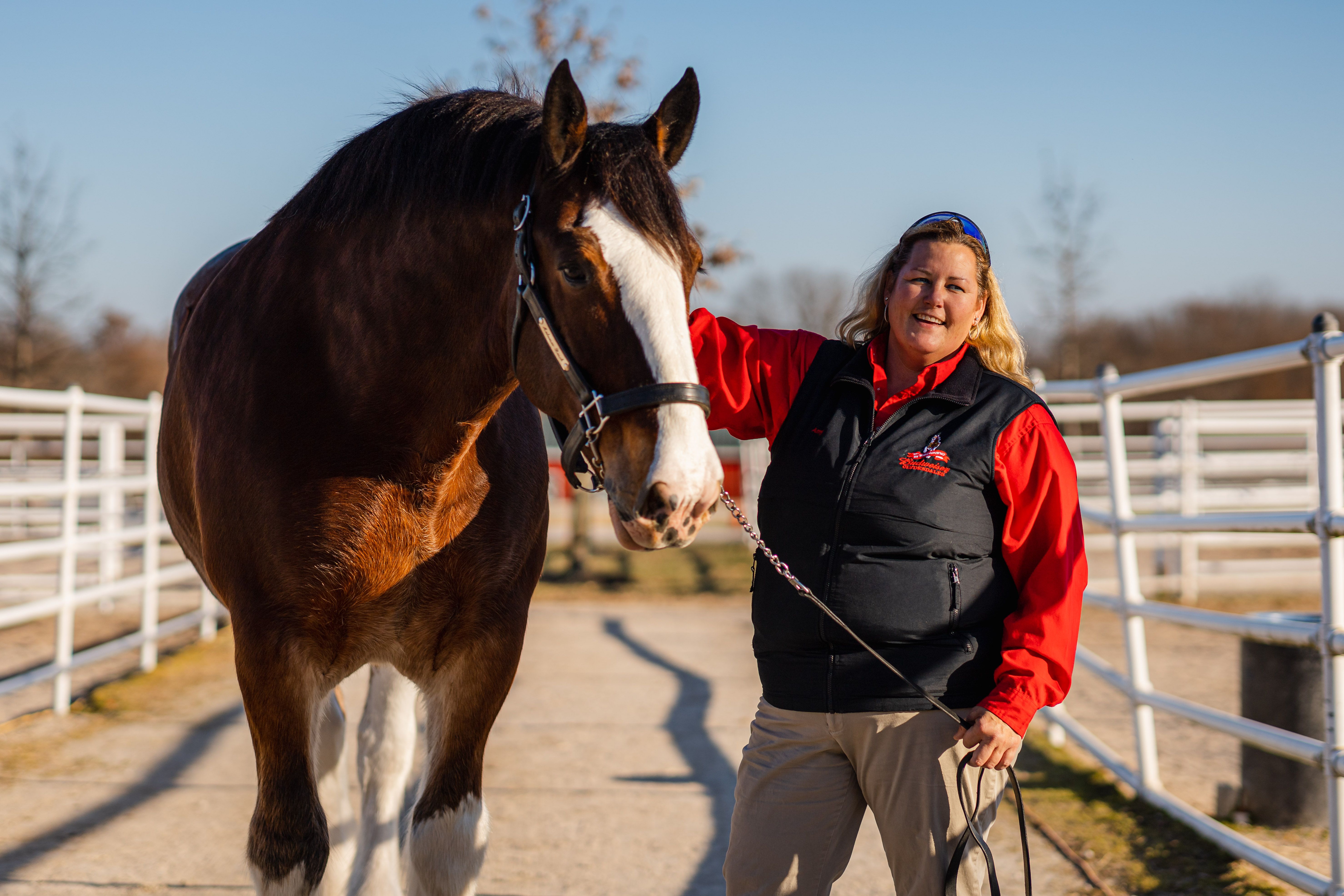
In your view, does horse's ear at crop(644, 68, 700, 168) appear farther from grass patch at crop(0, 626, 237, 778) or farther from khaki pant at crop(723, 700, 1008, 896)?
grass patch at crop(0, 626, 237, 778)

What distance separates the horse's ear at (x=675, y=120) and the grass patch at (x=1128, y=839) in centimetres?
266

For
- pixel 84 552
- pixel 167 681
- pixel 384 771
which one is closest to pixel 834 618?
pixel 384 771

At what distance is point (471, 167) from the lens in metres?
2.07

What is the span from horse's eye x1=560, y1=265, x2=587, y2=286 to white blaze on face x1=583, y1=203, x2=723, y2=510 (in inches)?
2.0

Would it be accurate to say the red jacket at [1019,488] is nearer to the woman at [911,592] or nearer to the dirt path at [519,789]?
the woman at [911,592]

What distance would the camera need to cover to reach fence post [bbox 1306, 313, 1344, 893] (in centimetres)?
263

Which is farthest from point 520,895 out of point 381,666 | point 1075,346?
point 1075,346

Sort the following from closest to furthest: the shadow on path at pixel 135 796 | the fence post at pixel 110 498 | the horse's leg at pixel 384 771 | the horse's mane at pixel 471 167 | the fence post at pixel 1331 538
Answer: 1. the horse's mane at pixel 471 167
2. the fence post at pixel 1331 538
3. the horse's leg at pixel 384 771
4. the shadow on path at pixel 135 796
5. the fence post at pixel 110 498

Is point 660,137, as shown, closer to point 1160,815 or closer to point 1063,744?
point 1160,815

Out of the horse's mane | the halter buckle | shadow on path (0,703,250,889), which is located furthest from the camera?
shadow on path (0,703,250,889)

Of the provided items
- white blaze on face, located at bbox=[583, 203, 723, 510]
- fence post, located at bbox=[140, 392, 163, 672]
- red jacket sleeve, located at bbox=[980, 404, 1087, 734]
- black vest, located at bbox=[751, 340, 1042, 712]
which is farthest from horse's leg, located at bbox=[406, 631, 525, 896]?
fence post, located at bbox=[140, 392, 163, 672]

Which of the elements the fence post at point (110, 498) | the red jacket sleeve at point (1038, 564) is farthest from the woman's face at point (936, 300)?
the fence post at point (110, 498)

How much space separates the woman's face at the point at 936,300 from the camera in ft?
6.83

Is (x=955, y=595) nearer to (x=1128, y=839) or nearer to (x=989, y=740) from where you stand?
(x=989, y=740)
